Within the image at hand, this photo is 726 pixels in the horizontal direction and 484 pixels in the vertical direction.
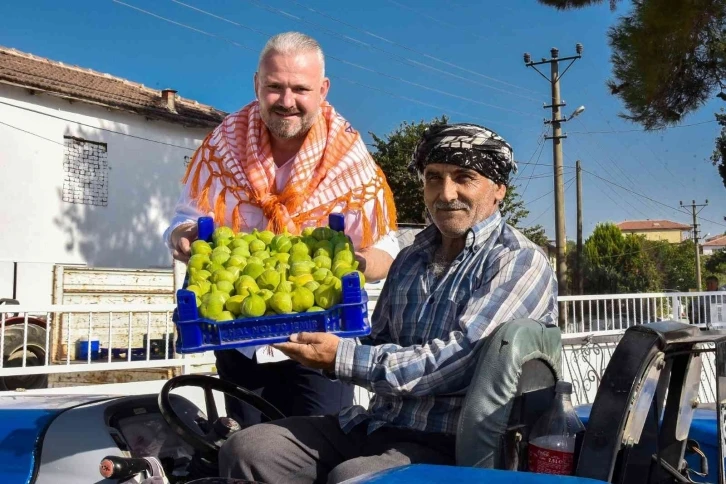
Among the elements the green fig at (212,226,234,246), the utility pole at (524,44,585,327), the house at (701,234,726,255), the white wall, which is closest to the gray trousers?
the green fig at (212,226,234,246)

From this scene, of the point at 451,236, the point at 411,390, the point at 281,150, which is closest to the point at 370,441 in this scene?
the point at 411,390

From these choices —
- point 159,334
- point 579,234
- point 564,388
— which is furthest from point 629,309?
point 579,234

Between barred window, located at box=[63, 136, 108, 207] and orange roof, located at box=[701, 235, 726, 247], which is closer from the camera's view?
barred window, located at box=[63, 136, 108, 207]

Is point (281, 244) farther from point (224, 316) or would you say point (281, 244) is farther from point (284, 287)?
point (224, 316)

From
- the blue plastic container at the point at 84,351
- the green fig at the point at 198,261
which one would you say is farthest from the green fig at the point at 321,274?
the blue plastic container at the point at 84,351

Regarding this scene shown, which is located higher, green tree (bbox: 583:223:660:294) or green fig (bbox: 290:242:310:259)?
green tree (bbox: 583:223:660:294)

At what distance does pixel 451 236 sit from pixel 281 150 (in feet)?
3.38

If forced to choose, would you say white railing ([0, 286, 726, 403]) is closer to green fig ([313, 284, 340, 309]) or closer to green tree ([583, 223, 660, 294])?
green fig ([313, 284, 340, 309])

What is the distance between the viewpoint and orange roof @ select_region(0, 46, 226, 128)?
17186mm

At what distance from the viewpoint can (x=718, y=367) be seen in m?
2.07

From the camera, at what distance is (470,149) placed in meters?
2.55

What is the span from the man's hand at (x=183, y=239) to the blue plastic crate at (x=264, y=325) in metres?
0.78

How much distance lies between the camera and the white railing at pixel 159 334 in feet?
22.7

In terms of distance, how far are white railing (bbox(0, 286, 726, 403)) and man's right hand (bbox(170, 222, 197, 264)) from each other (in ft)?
11.8
